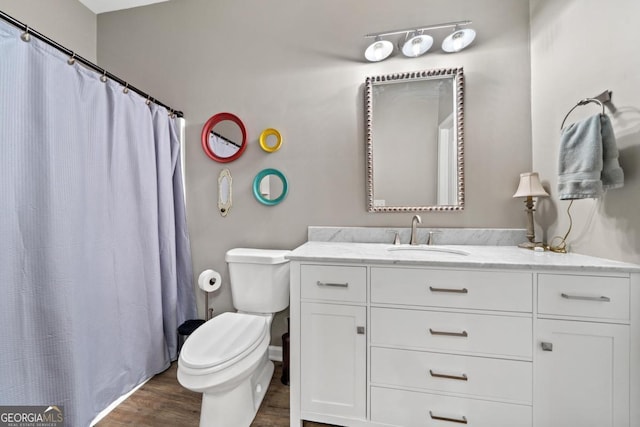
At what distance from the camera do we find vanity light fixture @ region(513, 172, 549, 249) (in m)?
1.33

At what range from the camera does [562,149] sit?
1159 millimetres

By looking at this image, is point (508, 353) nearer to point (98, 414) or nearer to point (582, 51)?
point (582, 51)

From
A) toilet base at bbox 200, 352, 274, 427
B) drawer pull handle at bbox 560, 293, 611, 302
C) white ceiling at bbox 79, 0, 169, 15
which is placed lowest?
toilet base at bbox 200, 352, 274, 427

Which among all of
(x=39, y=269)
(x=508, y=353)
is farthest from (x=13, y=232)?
(x=508, y=353)

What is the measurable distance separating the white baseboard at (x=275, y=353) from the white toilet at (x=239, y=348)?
89 mm

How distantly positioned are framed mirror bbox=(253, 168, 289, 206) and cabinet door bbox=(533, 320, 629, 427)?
1522 millimetres

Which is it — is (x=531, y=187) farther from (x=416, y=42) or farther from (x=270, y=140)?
(x=270, y=140)

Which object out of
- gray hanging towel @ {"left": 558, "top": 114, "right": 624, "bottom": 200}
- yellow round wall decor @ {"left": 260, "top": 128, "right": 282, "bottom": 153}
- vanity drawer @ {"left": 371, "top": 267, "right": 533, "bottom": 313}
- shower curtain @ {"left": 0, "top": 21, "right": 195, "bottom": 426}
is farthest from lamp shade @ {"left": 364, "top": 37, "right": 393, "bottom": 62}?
shower curtain @ {"left": 0, "top": 21, "right": 195, "bottom": 426}

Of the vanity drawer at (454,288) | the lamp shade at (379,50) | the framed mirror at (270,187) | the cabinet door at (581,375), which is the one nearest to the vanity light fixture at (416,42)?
the lamp shade at (379,50)

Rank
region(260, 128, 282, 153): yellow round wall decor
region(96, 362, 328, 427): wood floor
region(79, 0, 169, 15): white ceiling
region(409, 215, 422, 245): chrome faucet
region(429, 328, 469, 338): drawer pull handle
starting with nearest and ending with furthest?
region(429, 328, 469, 338): drawer pull handle < region(96, 362, 328, 427): wood floor < region(409, 215, 422, 245): chrome faucet < region(260, 128, 282, 153): yellow round wall decor < region(79, 0, 169, 15): white ceiling

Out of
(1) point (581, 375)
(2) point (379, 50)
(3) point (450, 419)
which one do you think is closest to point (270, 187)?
(2) point (379, 50)

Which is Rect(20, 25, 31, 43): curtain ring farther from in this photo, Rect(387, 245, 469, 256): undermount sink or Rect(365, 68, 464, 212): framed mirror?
Rect(387, 245, 469, 256): undermount sink

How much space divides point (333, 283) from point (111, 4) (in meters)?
2.71

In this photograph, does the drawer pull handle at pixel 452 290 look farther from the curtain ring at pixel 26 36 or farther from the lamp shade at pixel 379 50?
the curtain ring at pixel 26 36
